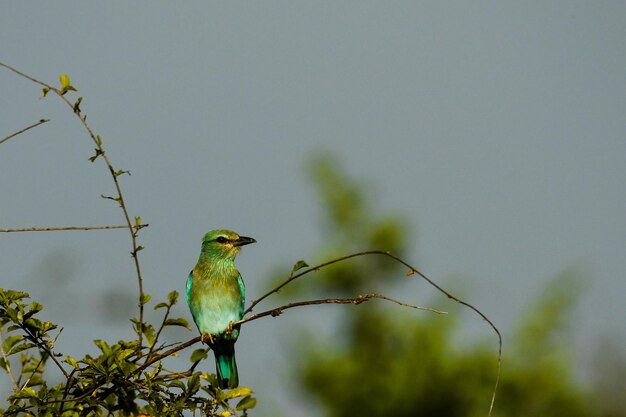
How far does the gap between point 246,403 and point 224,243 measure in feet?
8.63

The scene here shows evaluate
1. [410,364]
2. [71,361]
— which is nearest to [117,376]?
[71,361]

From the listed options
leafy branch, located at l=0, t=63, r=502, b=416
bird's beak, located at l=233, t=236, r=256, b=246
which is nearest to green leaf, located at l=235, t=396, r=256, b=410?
leafy branch, located at l=0, t=63, r=502, b=416

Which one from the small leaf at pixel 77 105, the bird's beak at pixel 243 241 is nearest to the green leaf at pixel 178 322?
the small leaf at pixel 77 105

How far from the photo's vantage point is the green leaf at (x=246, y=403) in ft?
12.5

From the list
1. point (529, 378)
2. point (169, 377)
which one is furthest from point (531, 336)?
point (169, 377)

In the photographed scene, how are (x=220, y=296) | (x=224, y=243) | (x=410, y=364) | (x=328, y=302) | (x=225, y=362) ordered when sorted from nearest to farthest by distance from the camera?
(x=328, y=302)
(x=225, y=362)
(x=220, y=296)
(x=224, y=243)
(x=410, y=364)

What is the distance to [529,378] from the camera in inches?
488

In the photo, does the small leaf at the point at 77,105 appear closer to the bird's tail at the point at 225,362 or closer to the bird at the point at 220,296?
the bird at the point at 220,296

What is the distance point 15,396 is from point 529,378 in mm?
9697

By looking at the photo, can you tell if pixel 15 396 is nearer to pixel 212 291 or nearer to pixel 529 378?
pixel 212 291

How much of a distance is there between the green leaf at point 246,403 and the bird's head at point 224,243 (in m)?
2.55

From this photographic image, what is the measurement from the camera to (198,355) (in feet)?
13.2

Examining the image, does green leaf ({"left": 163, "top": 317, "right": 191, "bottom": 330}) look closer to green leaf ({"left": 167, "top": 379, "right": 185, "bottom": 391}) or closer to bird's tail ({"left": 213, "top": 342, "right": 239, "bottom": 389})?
green leaf ({"left": 167, "top": 379, "right": 185, "bottom": 391})

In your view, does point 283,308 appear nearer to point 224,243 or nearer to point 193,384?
point 193,384
